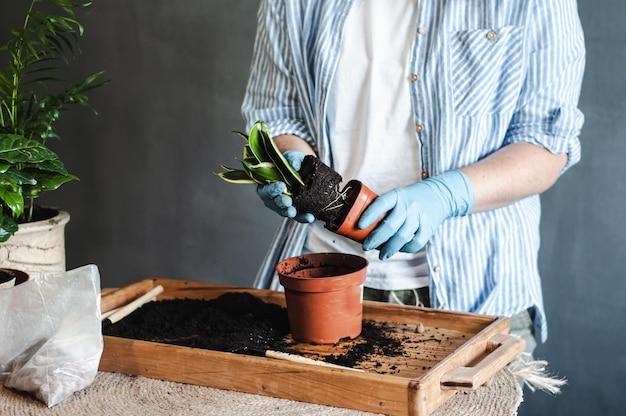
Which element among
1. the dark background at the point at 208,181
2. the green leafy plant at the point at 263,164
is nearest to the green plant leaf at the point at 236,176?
the green leafy plant at the point at 263,164

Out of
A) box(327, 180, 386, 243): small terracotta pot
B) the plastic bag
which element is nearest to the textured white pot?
the plastic bag

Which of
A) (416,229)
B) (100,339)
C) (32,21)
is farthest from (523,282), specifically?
(32,21)

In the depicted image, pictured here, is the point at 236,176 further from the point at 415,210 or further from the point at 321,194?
the point at 415,210

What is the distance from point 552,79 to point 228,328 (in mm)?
849

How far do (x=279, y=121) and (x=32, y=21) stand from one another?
1.86 m

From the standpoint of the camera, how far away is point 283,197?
51.9 inches

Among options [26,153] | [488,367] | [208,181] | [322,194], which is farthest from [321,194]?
[208,181]

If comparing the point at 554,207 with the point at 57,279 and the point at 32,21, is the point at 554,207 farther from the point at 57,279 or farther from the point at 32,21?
the point at 32,21

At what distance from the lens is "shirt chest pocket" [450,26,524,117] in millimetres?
1490

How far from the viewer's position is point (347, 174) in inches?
65.0

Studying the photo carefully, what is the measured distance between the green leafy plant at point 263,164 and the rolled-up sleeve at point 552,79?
0.56 m

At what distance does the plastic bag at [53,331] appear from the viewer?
108 centimetres

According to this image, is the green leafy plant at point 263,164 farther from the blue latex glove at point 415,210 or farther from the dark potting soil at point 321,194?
the blue latex glove at point 415,210

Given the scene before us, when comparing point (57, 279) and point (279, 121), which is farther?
point (279, 121)
